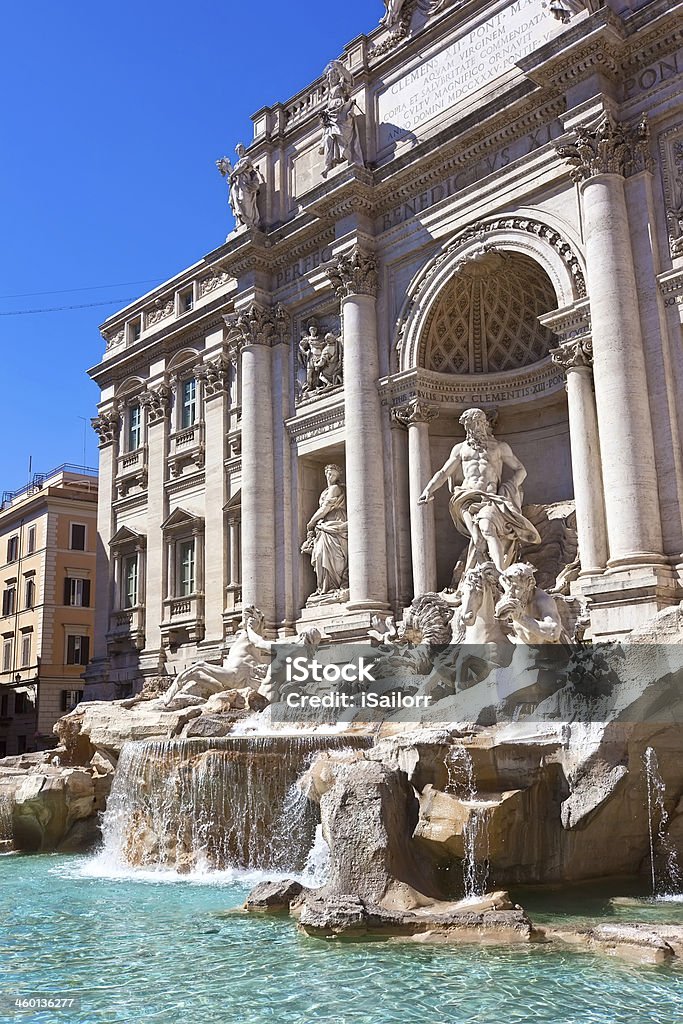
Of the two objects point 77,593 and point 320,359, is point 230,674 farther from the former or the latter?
point 77,593

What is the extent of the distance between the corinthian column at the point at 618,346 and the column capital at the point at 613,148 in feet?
0.06

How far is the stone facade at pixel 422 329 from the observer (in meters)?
16.6

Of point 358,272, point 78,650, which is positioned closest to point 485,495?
point 358,272

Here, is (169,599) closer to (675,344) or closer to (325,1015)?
(675,344)

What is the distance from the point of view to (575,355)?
1742cm

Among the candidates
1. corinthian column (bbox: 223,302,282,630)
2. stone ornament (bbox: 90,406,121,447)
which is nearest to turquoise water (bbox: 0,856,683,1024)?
corinthian column (bbox: 223,302,282,630)

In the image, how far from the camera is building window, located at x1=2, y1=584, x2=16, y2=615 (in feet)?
149

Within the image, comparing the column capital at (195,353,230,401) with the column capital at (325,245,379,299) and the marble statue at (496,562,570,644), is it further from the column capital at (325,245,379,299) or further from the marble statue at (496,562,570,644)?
the marble statue at (496,562,570,644)

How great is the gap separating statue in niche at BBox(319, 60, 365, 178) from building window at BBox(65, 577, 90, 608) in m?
26.0

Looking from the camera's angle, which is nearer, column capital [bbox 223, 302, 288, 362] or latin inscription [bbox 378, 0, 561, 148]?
latin inscription [bbox 378, 0, 561, 148]

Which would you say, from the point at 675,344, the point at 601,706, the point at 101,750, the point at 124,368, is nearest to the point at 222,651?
the point at 101,750

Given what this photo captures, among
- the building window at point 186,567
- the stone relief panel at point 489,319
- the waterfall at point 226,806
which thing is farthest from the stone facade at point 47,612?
the waterfall at point 226,806

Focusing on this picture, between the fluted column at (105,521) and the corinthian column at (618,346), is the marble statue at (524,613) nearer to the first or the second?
the corinthian column at (618,346)

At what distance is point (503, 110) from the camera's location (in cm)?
1895
